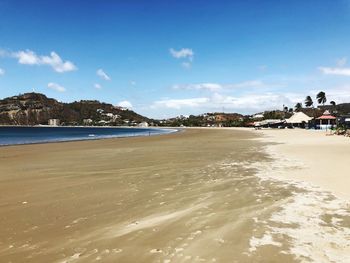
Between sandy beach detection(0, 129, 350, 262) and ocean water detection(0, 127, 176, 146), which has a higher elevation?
sandy beach detection(0, 129, 350, 262)

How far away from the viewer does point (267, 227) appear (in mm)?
6707

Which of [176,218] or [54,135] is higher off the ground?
[176,218]

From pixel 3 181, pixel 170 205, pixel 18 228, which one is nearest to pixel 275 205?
pixel 170 205

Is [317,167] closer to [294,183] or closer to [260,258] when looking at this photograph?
[294,183]

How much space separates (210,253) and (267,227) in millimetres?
1831

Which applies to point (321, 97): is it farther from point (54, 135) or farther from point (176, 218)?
point (176, 218)

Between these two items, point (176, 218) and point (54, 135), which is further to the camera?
point (54, 135)

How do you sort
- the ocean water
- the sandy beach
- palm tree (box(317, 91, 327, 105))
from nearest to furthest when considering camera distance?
1. the sandy beach
2. the ocean water
3. palm tree (box(317, 91, 327, 105))

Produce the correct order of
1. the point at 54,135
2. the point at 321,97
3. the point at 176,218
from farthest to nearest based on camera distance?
the point at 321,97
the point at 54,135
the point at 176,218

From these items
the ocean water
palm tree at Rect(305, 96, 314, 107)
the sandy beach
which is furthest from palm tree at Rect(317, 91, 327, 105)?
the sandy beach

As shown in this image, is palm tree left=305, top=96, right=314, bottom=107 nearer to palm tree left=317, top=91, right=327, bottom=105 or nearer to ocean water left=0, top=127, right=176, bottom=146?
palm tree left=317, top=91, right=327, bottom=105

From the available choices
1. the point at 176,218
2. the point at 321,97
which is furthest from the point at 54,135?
the point at 321,97

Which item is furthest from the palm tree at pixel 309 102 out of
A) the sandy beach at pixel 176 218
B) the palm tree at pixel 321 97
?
the sandy beach at pixel 176 218

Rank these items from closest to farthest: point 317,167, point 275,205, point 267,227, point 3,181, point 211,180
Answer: point 267,227
point 275,205
point 211,180
point 3,181
point 317,167
